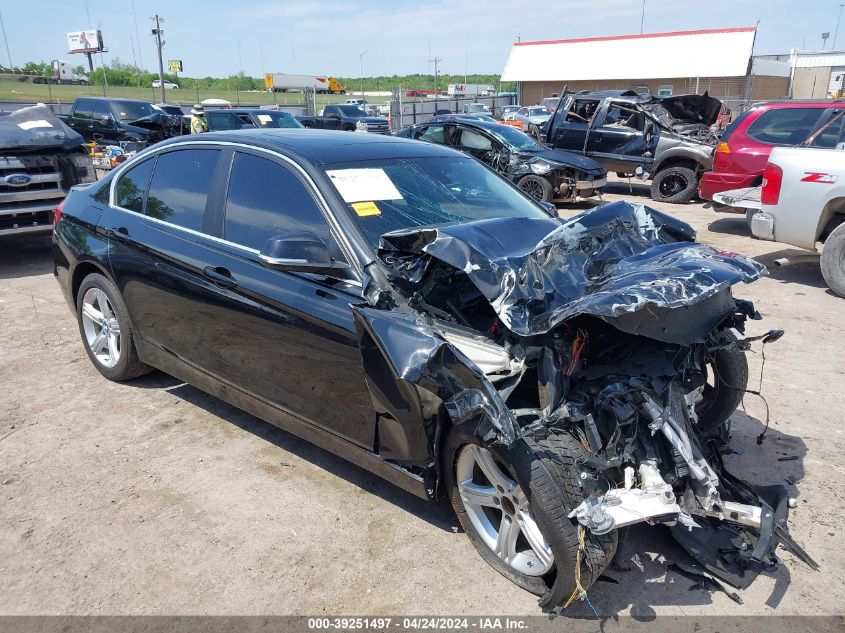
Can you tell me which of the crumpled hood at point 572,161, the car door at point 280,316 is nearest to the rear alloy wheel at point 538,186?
the crumpled hood at point 572,161

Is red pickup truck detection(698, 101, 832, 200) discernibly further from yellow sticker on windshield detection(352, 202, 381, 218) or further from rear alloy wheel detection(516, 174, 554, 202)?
yellow sticker on windshield detection(352, 202, 381, 218)

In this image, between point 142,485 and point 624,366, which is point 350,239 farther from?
point 142,485

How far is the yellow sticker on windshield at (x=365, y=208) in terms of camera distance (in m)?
3.39

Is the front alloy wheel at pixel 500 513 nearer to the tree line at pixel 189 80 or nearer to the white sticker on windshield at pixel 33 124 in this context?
the white sticker on windshield at pixel 33 124

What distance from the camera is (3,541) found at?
10.6 ft

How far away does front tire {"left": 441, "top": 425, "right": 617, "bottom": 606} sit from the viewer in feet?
8.31

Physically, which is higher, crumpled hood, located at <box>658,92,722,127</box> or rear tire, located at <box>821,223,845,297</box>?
crumpled hood, located at <box>658,92,722,127</box>

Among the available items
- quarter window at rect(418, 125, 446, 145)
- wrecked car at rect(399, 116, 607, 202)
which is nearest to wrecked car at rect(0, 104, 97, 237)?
wrecked car at rect(399, 116, 607, 202)

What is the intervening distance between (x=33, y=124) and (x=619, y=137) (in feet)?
33.7

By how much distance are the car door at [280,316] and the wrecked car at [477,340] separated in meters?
0.01

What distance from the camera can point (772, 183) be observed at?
7.13 metres

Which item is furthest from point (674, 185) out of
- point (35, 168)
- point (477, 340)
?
point (477, 340)

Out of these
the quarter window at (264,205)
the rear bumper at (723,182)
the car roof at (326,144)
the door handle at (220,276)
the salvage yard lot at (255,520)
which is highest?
the car roof at (326,144)

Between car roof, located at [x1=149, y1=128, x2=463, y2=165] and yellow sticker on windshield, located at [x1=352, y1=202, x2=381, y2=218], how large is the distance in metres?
0.35
